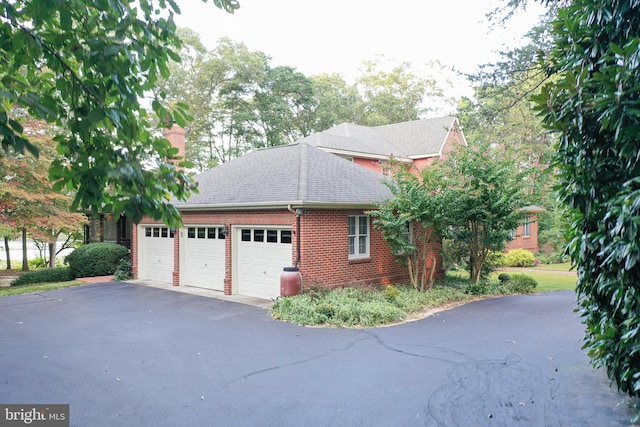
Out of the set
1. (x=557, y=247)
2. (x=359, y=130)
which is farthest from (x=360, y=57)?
(x=557, y=247)

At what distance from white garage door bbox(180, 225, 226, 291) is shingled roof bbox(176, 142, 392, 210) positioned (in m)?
0.98

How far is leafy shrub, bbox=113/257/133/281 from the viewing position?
59.4ft

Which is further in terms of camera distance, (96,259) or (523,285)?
(96,259)

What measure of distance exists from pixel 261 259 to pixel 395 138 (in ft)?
63.8

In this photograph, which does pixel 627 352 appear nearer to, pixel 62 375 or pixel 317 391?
pixel 317 391

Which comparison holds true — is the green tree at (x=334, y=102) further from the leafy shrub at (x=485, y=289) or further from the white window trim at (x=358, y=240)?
the leafy shrub at (x=485, y=289)

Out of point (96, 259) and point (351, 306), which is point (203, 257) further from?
point (351, 306)

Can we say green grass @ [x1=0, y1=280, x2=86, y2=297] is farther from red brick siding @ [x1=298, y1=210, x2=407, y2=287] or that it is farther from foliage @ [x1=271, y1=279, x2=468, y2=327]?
red brick siding @ [x1=298, y1=210, x2=407, y2=287]

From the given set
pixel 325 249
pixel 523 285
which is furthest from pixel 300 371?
pixel 523 285

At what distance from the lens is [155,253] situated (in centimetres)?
1794

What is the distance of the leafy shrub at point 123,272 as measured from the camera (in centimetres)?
1811

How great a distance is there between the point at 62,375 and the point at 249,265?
7.36 m

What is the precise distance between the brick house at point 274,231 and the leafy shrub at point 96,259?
6.18 ft

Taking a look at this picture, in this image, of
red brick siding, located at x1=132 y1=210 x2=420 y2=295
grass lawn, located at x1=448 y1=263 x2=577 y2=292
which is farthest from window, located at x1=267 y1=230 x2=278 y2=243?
grass lawn, located at x1=448 y1=263 x2=577 y2=292
